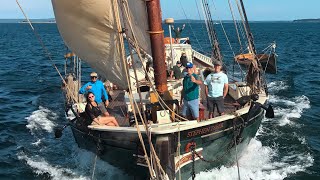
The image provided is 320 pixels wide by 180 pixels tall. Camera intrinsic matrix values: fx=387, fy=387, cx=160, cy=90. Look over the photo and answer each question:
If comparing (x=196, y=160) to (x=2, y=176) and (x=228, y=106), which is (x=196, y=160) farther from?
(x=2, y=176)

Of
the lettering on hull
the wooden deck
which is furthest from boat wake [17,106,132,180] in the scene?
the lettering on hull

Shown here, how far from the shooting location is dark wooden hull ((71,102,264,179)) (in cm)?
941

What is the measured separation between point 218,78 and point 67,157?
264 inches

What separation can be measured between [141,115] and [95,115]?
57.6 inches

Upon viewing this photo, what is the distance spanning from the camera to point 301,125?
17.5m

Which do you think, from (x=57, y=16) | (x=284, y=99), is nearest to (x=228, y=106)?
(x=57, y=16)

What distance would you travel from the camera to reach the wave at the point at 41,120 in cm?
1747

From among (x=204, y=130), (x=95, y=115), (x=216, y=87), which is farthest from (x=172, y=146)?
(x=95, y=115)

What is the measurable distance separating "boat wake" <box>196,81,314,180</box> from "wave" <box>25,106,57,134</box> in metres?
8.71

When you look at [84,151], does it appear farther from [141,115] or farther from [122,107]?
[141,115]

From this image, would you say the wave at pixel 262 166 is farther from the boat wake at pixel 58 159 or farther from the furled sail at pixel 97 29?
the furled sail at pixel 97 29

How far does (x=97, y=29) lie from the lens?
28.6ft

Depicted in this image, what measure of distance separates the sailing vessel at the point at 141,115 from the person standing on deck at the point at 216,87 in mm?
613

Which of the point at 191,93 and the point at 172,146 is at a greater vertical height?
the point at 191,93
